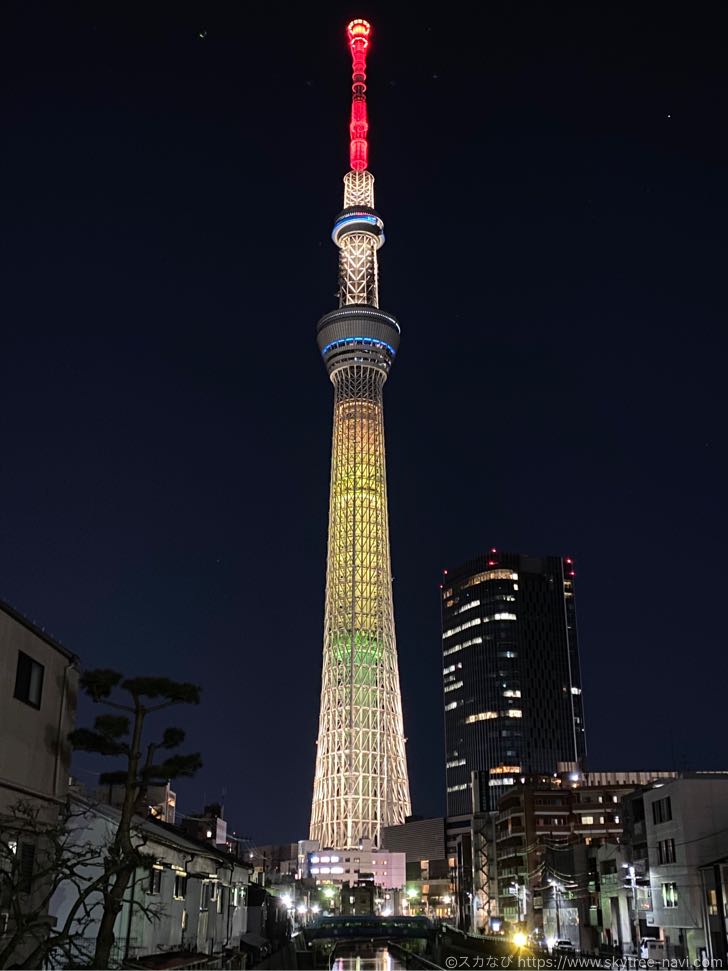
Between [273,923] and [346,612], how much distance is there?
229 feet

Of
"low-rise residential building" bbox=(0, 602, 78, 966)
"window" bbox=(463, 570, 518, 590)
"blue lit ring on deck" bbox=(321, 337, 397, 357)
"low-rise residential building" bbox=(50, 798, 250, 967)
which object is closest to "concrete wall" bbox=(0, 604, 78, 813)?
"low-rise residential building" bbox=(0, 602, 78, 966)

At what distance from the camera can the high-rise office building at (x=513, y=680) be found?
184m

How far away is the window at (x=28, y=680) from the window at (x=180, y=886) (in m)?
13.5

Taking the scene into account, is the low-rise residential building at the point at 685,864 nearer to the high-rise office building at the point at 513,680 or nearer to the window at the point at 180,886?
the window at the point at 180,886

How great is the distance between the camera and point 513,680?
187750 mm

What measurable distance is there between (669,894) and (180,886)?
27485mm

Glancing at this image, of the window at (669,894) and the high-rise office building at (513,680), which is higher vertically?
the high-rise office building at (513,680)

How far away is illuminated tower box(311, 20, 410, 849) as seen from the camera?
132m

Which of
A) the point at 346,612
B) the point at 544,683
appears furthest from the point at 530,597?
the point at 346,612

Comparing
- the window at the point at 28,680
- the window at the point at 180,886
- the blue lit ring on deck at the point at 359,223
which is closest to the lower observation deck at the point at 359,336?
the blue lit ring on deck at the point at 359,223

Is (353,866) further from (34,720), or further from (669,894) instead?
(34,720)

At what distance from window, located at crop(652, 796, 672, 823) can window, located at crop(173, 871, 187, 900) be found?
27.9 metres

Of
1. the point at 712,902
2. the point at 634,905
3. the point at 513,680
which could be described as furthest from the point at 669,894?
the point at 513,680

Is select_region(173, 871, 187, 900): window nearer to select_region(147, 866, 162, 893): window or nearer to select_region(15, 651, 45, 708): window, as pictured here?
select_region(147, 866, 162, 893): window
